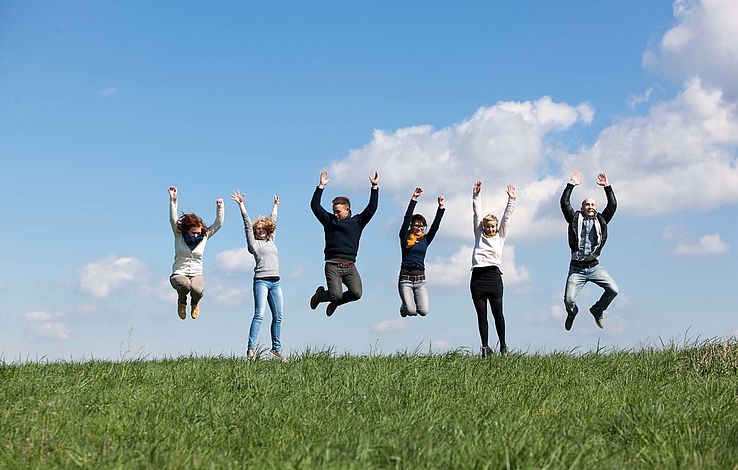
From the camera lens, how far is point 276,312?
1277 centimetres

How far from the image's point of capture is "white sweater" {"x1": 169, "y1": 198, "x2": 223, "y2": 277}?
44.8ft

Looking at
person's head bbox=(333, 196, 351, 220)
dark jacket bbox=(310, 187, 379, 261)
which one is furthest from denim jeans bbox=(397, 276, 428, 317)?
person's head bbox=(333, 196, 351, 220)

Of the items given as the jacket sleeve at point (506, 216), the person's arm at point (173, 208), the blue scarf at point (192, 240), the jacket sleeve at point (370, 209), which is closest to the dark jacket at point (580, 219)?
the jacket sleeve at point (506, 216)

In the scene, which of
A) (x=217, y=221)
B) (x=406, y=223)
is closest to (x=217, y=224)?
(x=217, y=221)

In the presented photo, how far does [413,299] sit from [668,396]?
5.71 m

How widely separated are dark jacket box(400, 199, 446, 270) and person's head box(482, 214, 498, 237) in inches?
40.5

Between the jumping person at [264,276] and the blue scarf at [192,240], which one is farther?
the blue scarf at [192,240]

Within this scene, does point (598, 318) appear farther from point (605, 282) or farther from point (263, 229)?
point (263, 229)

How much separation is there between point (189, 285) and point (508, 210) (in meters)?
5.46

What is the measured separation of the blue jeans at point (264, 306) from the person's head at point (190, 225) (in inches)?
60.4

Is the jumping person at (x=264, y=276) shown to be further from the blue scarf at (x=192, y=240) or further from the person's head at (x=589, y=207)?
the person's head at (x=589, y=207)

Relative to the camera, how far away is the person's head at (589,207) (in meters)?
13.4

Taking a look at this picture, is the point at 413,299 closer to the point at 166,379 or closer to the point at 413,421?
the point at 166,379

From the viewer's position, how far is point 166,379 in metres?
9.53
